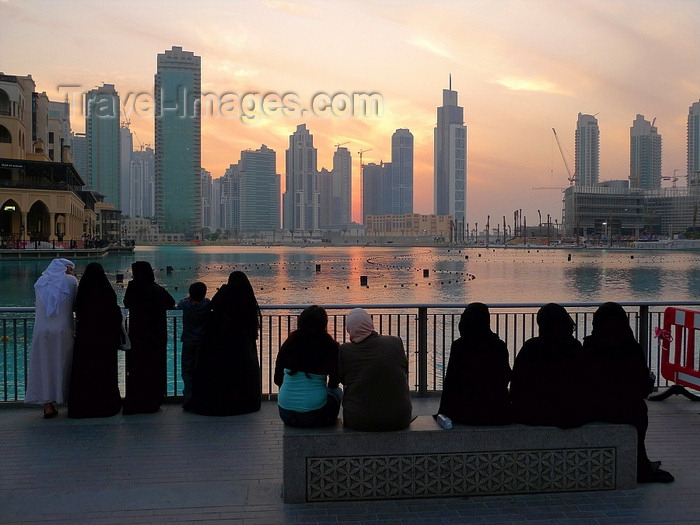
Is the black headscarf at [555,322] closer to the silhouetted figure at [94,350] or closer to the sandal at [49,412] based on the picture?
the silhouetted figure at [94,350]

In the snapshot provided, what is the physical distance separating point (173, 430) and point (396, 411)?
286 cm

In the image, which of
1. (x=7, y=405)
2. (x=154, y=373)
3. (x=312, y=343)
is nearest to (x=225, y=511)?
(x=312, y=343)

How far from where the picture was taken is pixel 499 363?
16.4ft

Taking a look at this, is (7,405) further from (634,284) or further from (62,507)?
(634,284)

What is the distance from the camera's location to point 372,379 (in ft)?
15.8

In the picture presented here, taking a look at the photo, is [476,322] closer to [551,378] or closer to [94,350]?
[551,378]

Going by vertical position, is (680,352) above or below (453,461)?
above

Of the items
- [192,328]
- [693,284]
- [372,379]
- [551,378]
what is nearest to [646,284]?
[693,284]

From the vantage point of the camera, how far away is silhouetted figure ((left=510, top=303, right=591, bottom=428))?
4902 mm

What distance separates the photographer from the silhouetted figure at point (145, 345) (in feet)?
23.3

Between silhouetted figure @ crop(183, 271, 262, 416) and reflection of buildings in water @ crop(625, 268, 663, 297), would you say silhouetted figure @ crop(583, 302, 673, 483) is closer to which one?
silhouetted figure @ crop(183, 271, 262, 416)

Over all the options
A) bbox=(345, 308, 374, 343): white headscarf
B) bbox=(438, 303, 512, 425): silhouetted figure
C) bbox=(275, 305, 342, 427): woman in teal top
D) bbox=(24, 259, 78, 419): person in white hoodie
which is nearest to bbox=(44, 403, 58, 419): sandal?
bbox=(24, 259, 78, 419): person in white hoodie

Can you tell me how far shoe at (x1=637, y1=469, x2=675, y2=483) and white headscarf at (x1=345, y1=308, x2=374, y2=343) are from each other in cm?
252

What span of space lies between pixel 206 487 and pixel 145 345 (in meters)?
2.58
